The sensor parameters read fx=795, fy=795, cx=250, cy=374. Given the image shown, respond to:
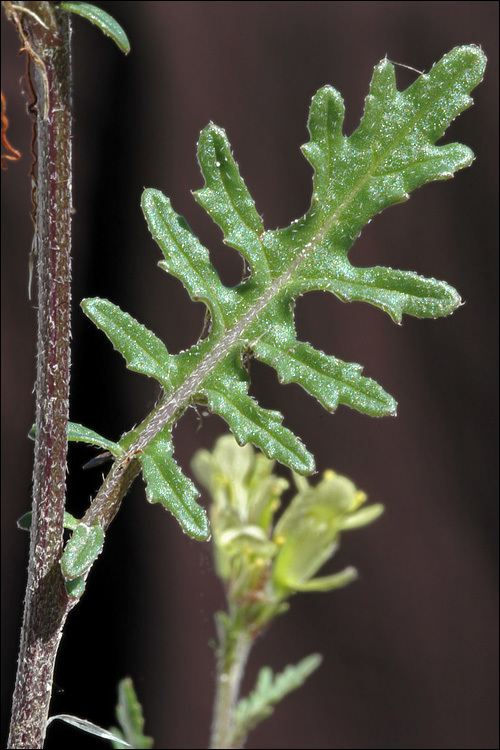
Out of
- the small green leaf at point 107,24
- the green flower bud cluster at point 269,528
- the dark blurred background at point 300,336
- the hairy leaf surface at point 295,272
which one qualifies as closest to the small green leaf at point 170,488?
the hairy leaf surface at point 295,272

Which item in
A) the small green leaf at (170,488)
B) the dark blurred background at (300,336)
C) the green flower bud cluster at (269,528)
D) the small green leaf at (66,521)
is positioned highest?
the dark blurred background at (300,336)

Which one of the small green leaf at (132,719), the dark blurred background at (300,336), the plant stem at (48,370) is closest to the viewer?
the plant stem at (48,370)

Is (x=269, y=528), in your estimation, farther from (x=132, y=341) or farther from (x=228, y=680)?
(x=132, y=341)

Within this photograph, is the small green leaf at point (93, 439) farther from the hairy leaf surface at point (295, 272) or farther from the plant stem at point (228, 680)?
the plant stem at point (228, 680)

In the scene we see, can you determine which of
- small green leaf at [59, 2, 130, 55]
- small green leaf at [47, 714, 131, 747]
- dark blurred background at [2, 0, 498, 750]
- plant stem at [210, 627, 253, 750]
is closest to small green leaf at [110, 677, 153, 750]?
plant stem at [210, 627, 253, 750]

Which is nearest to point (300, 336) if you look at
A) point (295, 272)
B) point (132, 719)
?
point (132, 719)

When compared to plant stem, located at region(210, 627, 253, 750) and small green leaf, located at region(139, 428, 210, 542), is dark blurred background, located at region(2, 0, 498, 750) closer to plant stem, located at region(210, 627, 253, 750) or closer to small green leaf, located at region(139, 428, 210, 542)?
plant stem, located at region(210, 627, 253, 750)

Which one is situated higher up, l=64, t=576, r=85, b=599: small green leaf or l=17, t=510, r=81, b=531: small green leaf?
l=17, t=510, r=81, b=531: small green leaf
